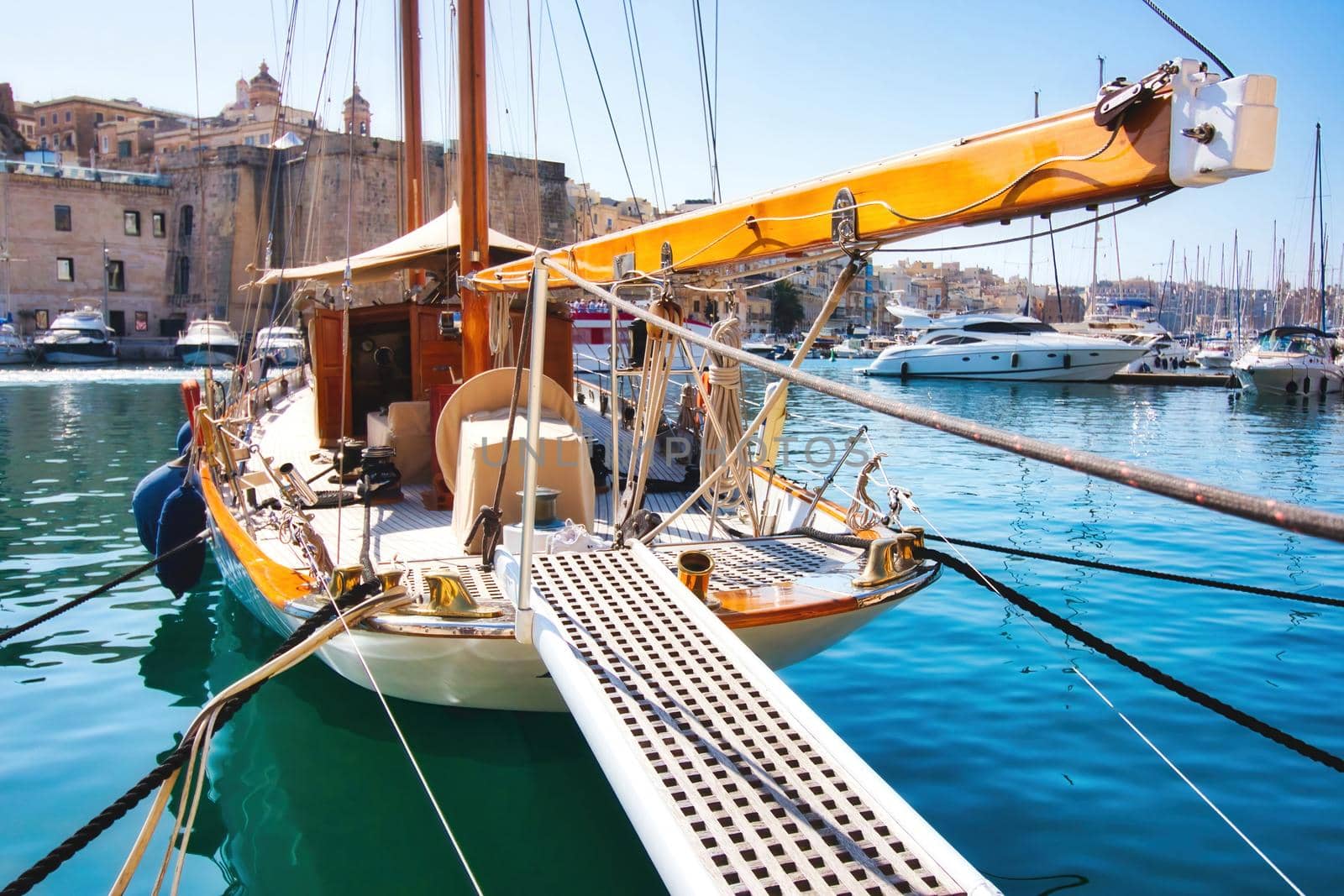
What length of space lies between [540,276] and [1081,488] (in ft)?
42.2

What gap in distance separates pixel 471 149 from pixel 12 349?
43286mm

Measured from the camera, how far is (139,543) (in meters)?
10.8

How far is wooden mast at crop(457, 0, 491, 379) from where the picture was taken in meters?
8.16

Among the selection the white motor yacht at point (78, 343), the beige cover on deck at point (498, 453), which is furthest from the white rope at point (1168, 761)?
the white motor yacht at point (78, 343)

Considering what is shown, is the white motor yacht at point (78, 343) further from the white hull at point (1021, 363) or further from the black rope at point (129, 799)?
the black rope at point (129, 799)

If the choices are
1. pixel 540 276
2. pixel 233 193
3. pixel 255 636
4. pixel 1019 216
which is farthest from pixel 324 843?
pixel 233 193

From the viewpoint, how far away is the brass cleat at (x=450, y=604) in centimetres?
440

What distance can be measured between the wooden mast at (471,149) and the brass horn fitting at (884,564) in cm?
424

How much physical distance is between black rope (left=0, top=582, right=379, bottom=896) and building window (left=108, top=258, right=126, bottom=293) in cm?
5802

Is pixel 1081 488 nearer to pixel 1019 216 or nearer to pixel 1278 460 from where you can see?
pixel 1278 460

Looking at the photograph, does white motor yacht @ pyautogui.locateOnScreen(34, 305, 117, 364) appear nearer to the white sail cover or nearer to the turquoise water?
the turquoise water

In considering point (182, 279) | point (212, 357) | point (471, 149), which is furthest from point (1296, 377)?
point (182, 279)

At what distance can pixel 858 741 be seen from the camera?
558cm

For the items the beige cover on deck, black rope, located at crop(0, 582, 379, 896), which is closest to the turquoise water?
black rope, located at crop(0, 582, 379, 896)
